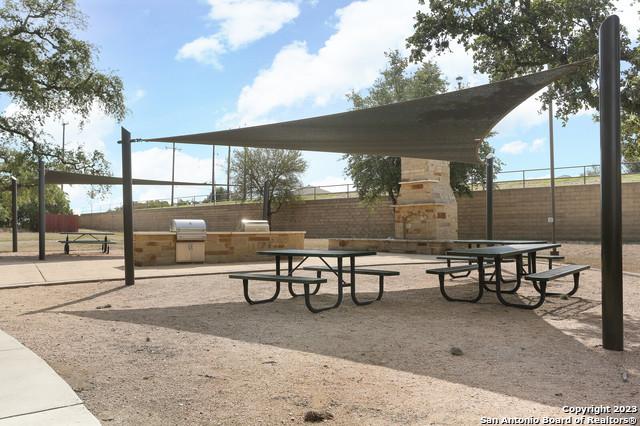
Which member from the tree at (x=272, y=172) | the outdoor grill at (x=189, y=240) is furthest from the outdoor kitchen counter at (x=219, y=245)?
the tree at (x=272, y=172)

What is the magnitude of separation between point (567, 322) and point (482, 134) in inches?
109

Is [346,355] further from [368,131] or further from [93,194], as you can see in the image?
[93,194]

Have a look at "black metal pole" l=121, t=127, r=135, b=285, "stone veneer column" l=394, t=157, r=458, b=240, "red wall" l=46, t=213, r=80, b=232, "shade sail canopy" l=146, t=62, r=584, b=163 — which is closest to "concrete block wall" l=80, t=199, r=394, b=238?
"red wall" l=46, t=213, r=80, b=232

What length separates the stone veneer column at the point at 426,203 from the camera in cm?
1268

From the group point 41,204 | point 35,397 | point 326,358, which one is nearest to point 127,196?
point 326,358

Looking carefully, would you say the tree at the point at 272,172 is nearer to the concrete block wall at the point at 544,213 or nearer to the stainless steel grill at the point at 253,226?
the concrete block wall at the point at 544,213

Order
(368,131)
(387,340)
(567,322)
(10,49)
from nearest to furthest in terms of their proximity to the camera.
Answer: (387,340), (567,322), (368,131), (10,49)

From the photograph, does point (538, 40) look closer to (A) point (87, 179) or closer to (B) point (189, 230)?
(B) point (189, 230)

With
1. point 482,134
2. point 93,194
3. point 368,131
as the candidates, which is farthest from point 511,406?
point 93,194

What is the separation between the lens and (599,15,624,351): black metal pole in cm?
330

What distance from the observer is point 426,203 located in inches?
498

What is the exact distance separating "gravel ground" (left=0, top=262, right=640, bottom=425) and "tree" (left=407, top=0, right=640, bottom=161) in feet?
20.0

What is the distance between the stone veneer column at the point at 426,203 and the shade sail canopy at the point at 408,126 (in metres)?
5.77

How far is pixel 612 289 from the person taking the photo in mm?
3328
